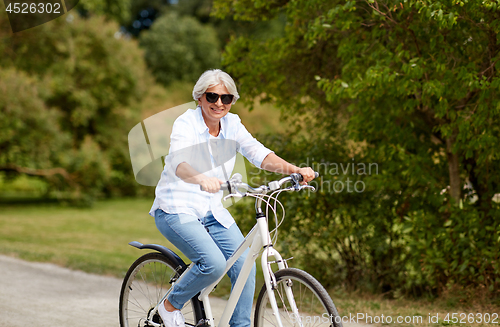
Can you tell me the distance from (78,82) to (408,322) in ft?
64.2

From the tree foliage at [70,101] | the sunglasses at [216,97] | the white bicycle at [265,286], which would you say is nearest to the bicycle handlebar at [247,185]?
the white bicycle at [265,286]

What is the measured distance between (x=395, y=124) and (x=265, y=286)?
3.71 m

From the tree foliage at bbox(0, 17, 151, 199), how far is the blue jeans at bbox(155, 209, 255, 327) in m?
14.4

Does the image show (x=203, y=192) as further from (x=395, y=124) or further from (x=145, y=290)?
(x=395, y=124)

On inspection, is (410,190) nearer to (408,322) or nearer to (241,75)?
(408,322)

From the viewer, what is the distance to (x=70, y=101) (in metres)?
21.9

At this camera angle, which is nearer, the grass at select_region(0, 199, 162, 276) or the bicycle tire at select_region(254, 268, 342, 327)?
the bicycle tire at select_region(254, 268, 342, 327)

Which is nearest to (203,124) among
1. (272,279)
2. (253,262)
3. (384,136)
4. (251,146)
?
(251,146)

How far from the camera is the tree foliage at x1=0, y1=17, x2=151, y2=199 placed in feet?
55.3

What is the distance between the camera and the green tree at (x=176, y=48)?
34781 mm

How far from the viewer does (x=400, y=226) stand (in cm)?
617

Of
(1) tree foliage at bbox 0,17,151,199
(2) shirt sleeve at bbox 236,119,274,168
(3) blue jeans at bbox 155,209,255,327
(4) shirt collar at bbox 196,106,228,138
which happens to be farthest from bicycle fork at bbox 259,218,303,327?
(1) tree foliage at bbox 0,17,151,199

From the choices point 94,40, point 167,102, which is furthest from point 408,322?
point 167,102

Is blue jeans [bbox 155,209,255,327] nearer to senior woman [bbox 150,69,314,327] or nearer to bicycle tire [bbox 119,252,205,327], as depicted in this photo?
senior woman [bbox 150,69,314,327]
